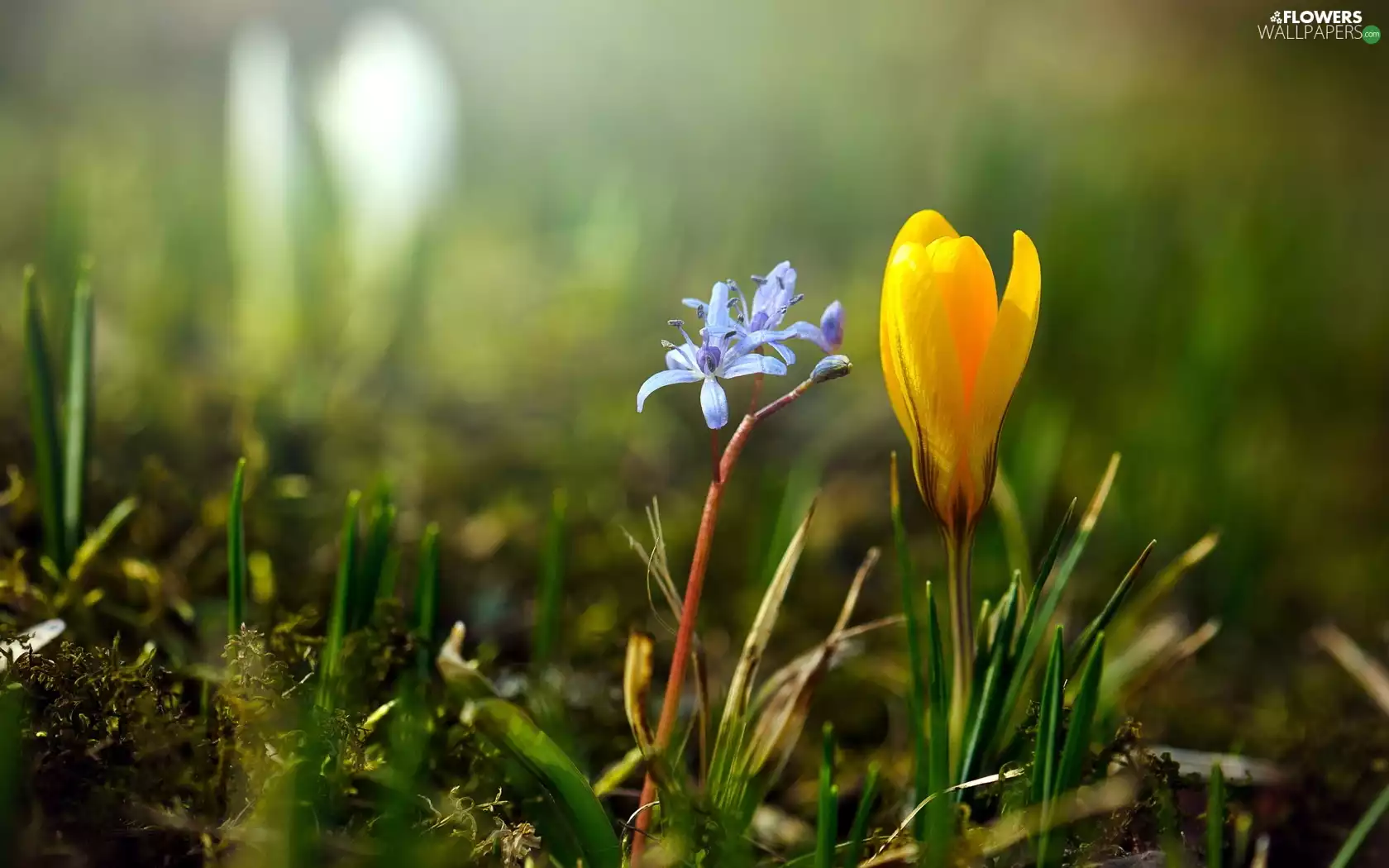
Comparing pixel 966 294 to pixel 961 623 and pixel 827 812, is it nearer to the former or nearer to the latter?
pixel 961 623

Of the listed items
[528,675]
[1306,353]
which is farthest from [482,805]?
[1306,353]

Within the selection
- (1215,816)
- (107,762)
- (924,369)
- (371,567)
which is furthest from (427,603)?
(1215,816)

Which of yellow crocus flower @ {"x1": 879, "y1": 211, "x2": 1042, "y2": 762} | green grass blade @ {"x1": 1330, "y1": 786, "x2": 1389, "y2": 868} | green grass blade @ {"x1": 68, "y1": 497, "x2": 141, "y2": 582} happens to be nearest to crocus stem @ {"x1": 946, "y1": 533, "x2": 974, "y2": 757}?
yellow crocus flower @ {"x1": 879, "y1": 211, "x2": 1042, "y2": 762}

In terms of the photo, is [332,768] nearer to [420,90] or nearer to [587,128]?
[420,90]

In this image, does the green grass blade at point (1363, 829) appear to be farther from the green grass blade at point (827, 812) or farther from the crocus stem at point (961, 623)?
the green grass blade at point (827, 812)

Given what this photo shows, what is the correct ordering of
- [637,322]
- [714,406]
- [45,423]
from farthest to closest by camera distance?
[637,322] < [45,423] < [714,406]

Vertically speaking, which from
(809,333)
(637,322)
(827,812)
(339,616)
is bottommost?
(827,812)
